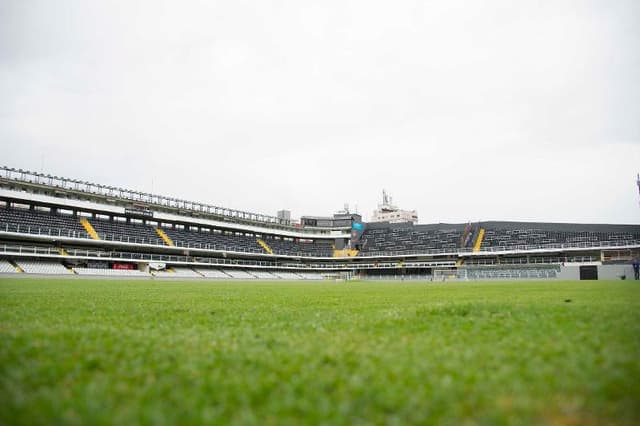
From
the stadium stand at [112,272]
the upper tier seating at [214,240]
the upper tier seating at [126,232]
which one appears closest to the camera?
the stadium stand at [112,272]

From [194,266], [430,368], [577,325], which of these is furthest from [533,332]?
[194,266]

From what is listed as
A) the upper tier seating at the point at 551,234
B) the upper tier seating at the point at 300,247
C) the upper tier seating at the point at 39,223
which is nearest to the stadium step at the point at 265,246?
the upper tier seating at the point at 300,247

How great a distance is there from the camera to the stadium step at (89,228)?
48641mm

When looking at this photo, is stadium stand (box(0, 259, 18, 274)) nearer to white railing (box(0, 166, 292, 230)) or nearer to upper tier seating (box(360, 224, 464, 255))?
white railing (box(0, 166, 292, 230))

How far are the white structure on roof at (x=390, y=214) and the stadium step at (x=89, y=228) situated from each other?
4022 inches

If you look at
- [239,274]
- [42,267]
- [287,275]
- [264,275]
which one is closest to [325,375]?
[42,267]

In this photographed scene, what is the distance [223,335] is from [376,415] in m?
2.97

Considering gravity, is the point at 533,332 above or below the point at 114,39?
below

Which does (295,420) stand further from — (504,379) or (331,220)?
(331,220)

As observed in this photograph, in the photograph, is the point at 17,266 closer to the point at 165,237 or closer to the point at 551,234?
the point at 165,237

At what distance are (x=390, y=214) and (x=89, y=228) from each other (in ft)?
349

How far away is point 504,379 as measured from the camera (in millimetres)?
2652

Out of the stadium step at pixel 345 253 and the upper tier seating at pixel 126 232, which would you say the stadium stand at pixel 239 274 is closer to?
the upper tier seating at pixel 126 232

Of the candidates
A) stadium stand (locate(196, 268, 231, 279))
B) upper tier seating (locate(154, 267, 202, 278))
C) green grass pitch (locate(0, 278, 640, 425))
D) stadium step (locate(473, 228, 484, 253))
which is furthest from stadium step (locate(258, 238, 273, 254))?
green grass pitch (locate(0, 278, 640, 425))
